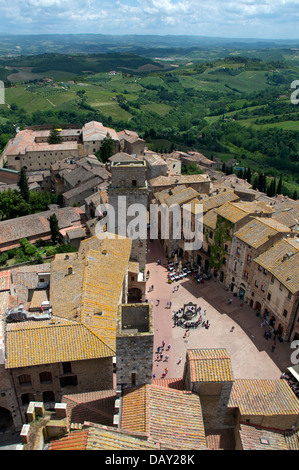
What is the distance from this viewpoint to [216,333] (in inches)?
1635

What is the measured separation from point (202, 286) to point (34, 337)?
28.2 metres

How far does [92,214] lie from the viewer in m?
67.1

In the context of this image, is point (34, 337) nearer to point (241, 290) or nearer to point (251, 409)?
point (251, 409)

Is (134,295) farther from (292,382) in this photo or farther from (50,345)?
(292,382)

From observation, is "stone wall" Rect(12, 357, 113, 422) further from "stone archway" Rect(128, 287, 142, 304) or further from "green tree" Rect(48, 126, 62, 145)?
"green tree" Rect(48, 126, 62, 145)

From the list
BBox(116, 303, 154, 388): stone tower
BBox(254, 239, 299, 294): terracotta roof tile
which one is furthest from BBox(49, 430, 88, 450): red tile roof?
BBox(254, 239, 299, 294): terracotta roof tile

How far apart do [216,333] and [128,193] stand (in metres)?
19.5

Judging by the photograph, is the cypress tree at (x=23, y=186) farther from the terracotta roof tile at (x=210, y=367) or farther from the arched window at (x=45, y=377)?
the terracotta roof tile at (x=210, y=367)

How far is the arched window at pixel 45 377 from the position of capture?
93.4 ft

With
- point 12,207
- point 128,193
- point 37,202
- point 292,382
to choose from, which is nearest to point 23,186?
point 37,202

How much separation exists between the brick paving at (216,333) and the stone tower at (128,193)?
1139 centimetres

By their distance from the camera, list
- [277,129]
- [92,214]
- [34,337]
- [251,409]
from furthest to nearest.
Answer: [277,129]
[92,214]
[34,337]
[251,409]

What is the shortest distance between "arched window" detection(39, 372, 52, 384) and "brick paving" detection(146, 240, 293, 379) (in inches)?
461
